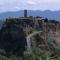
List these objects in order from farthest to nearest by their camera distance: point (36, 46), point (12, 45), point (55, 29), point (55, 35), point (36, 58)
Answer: point (55, 29)
point (55, 35)
point (12, 45)
point (36, 46)
point (36, 58)

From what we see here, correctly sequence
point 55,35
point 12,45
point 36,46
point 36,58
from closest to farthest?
point 36,58 < point 36,46 < point 12,45 < point 55,35

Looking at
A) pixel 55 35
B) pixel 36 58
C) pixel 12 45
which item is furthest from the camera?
pixel 55 35

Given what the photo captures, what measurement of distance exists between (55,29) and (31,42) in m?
3.21

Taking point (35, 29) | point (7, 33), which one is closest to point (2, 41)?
point (7, 33)

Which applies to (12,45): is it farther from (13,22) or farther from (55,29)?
(55,29)

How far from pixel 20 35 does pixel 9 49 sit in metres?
1.01

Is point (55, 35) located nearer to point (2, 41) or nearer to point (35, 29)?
point (35, 29)

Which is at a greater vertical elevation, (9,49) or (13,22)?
(13,22)

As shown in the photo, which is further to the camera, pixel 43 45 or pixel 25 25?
pixel 25 25

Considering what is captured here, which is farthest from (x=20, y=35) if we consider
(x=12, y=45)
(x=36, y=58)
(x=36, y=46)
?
(x=36, y=58)

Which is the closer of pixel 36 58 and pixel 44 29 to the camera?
pixel 36 58

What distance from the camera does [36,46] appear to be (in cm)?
1303

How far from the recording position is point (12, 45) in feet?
46.5

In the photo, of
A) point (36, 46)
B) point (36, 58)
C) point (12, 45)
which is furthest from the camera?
point (12, 45)
